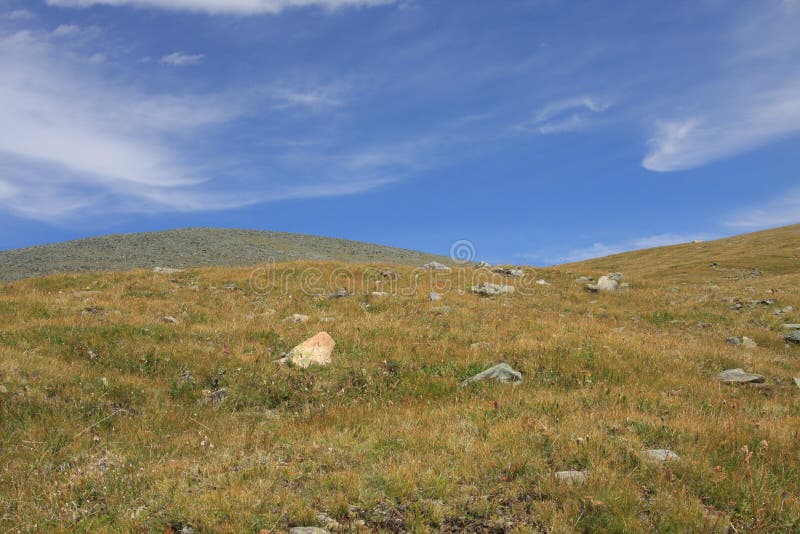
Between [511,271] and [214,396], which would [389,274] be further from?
[214,396]

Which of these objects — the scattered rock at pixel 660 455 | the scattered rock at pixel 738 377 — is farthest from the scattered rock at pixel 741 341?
the scattered rock at pixel 660 455

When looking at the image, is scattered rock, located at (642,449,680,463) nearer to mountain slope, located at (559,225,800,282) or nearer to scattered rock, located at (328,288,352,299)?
scattered rock, located at (328,288,352,299)

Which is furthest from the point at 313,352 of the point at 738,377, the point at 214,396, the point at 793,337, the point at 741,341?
the point at 793,337

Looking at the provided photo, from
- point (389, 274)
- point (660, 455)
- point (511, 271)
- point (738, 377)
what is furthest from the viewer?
point (511, 271)

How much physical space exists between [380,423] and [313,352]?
359 centimetres

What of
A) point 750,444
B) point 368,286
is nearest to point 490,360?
point 750,444

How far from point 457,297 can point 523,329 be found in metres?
5.22

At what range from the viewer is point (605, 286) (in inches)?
889

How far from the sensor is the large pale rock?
10.4 m

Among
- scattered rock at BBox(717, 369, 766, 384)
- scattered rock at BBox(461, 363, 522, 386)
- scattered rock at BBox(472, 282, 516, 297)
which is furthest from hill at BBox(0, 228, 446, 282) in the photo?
scattered rock at BBox(717, 369, 766, 384)

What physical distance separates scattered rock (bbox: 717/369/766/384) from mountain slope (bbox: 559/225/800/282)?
1731 cm

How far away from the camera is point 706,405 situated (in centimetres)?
835

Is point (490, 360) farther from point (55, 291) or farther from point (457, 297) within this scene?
point (55, 291)

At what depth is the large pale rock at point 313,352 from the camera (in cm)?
1038
